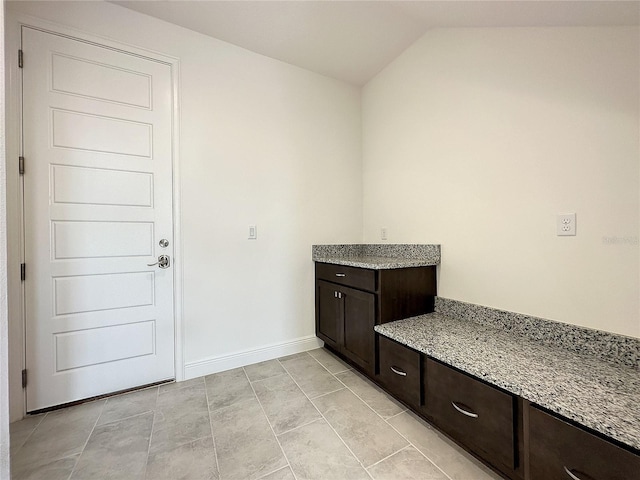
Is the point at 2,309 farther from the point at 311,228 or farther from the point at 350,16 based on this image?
the point at 350,16

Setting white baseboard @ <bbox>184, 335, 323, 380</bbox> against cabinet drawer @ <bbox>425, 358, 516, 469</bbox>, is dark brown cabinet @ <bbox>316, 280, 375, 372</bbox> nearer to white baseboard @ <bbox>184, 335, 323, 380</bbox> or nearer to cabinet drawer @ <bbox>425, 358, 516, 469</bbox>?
white baseboard @ <bbox>184, 335, 323, 380</bbox>

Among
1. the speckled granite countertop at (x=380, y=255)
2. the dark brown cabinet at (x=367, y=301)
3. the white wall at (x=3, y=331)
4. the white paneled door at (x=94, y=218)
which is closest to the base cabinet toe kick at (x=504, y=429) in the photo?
the dark brown cabinet at (x=367, y=301)

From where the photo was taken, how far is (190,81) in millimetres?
2010

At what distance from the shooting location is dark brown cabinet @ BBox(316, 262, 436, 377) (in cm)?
178

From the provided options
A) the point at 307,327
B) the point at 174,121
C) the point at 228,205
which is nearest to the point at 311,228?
the point at 228,205

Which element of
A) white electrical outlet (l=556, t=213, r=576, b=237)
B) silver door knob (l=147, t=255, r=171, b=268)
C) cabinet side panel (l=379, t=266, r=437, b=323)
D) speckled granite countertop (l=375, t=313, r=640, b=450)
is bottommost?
speckled granite countertop (l=375, t=313, r=640, b=450)

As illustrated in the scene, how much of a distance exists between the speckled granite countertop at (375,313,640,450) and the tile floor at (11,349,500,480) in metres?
0.49

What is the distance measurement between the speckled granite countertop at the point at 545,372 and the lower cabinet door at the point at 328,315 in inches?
24.8

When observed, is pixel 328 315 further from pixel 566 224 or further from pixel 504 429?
pixel 566 224

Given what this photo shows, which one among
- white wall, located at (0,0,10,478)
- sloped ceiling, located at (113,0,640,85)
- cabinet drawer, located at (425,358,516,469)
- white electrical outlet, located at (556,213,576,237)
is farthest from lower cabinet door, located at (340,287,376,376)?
sloped ceiling, located at (113,0,640,85)

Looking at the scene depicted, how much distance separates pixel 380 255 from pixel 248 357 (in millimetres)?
1521

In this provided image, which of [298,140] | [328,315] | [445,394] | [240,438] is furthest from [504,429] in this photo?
[298,140]

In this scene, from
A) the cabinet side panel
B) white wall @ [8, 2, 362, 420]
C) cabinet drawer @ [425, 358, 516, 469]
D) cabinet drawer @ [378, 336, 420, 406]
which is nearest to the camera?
cabinet drawer @ [425, 358, 516, 469]

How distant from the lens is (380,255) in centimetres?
253
